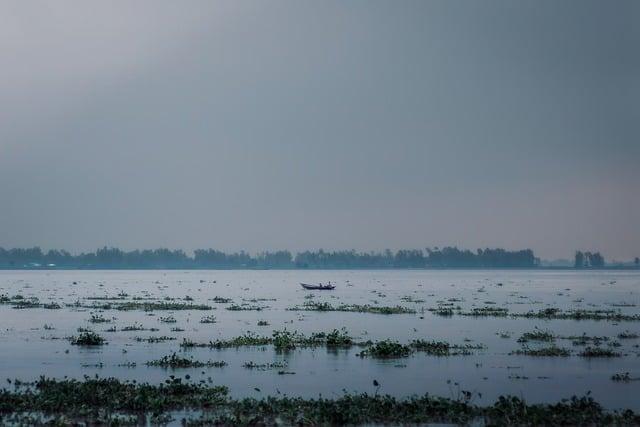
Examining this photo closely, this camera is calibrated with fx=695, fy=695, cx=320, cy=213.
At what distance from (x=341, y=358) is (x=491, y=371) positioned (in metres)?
6.39

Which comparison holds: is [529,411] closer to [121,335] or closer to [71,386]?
[71,386]

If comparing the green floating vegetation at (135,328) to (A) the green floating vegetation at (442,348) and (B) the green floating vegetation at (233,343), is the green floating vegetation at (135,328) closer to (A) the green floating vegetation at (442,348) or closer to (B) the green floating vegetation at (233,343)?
(B) the green floating vegetation at (233,343)

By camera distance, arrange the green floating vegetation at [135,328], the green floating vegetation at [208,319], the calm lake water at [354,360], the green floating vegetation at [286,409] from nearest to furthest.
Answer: the green floating vegetation at [286,409] < the calm lake water at [354,360] < the green floating vegetation at [135,328] < the green floating vegetation at [208,319]

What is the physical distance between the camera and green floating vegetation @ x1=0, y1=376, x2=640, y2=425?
17.3 m

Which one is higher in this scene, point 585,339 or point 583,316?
point 583,316

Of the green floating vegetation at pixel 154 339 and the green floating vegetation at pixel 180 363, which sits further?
the green floating vegetation at pixel 154 339

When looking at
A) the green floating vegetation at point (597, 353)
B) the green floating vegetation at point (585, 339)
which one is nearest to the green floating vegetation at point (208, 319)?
the green floating vegetation at point (585, 339)

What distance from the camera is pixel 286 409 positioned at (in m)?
18.1

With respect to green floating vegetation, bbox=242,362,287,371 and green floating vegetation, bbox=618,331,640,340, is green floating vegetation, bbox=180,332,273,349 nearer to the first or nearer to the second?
green floating vegetation, bbox=242,362,287,371

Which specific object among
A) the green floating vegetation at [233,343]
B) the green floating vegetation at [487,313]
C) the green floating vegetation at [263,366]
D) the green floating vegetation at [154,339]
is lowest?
the green floating vegetation at [263,366]

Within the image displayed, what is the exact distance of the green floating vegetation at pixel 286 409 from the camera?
17.3m

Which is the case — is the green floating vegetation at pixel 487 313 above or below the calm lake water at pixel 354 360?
above

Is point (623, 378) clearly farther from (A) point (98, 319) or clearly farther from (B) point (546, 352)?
(A) point (98, 319)

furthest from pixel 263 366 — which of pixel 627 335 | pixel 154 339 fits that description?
pixel 627 335
